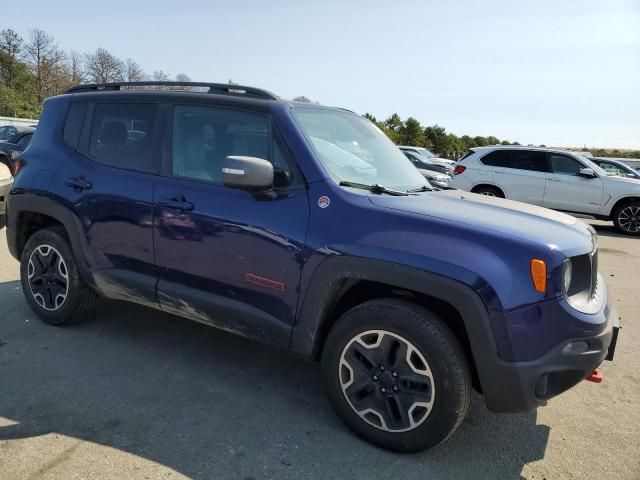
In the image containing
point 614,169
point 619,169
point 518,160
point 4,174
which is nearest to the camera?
point 4,174

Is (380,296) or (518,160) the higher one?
(518,160)

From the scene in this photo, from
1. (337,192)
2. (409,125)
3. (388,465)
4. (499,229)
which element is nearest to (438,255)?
(499,229)

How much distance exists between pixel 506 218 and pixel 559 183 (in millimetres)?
9718

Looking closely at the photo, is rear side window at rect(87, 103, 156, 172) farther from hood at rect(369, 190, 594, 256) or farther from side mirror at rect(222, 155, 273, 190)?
hood at rect(369, 190, 594, 256)

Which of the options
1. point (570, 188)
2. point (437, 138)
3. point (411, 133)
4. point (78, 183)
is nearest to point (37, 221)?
point (78, 183)

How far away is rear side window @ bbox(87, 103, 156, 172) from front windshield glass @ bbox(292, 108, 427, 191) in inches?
44.9

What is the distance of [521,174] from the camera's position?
1168 cm

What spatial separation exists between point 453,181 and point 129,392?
10417mm

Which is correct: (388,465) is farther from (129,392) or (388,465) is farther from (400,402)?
(129,392)

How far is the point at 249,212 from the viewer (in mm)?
3000

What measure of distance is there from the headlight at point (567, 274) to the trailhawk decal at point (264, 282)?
4.71ft

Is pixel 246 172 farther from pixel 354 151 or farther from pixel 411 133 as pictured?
pixel 411 133

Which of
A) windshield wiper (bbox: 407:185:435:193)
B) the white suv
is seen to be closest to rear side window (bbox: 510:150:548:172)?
the white suv

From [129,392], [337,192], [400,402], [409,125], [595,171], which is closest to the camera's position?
[400,402]
